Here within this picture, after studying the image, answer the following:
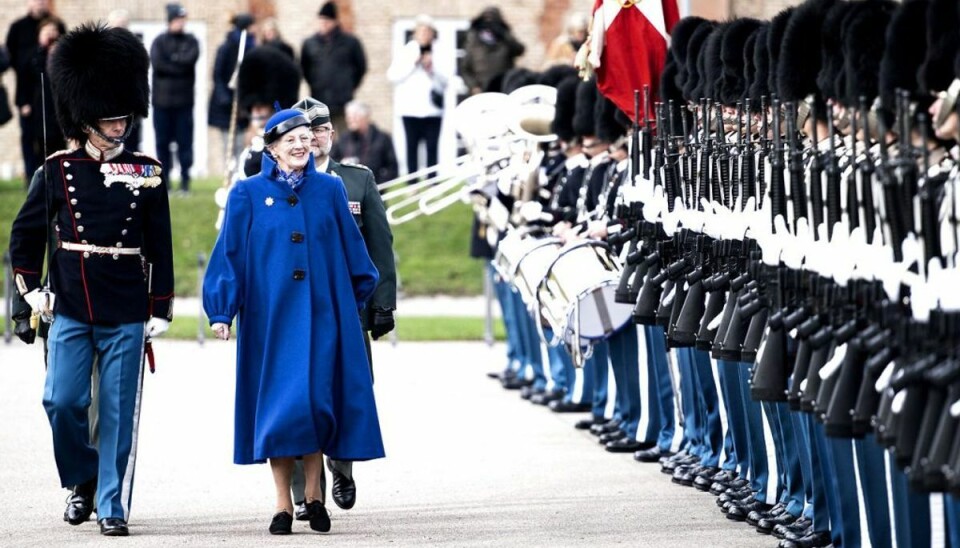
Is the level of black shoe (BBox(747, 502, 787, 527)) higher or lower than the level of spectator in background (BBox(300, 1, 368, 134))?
lower

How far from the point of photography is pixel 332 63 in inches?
870

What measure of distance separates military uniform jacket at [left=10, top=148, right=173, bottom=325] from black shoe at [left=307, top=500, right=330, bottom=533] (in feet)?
3.26

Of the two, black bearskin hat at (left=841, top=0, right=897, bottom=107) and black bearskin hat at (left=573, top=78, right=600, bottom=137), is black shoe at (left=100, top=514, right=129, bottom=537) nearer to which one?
black bearskin hat at (left=841, top=0, right=897, bottom=107)

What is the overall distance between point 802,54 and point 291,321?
2225mm

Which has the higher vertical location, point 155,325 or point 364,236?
point 364,236

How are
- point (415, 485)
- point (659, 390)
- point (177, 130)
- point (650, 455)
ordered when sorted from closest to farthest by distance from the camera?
point (415, 485)
point (650, 455)
point (659, 390)
point (177, 130)

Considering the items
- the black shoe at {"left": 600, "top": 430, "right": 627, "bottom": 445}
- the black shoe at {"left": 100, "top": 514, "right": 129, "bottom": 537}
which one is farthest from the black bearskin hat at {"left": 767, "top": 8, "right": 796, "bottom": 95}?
the black shoe at {"left": 600, "top": 430, "right": 627, "bottom": 445}

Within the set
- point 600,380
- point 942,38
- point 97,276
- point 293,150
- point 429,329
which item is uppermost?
point 942,38

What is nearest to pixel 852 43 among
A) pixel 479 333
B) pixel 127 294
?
pixel 127 294

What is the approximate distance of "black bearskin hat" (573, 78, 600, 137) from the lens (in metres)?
12.7

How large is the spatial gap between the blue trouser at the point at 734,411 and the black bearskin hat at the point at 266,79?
6.05m

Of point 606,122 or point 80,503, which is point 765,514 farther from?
point 606,122

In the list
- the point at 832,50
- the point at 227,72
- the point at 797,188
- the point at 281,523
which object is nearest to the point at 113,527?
the point at 281,523

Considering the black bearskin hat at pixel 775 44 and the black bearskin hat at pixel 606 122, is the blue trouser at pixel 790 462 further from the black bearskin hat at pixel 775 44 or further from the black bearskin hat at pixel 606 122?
the black bearskin hat at pixel 606 122
